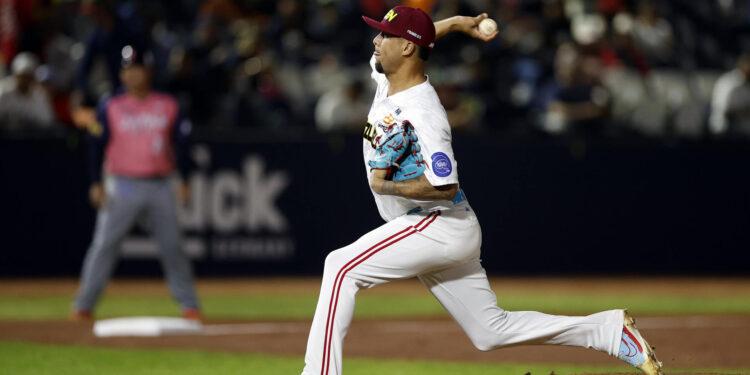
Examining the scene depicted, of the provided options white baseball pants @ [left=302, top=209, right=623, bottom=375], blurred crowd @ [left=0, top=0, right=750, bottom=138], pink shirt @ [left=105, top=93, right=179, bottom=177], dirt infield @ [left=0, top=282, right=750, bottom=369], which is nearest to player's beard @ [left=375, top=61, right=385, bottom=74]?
white baseball pants @ [left=302, top=209, right=623, bottom=375]

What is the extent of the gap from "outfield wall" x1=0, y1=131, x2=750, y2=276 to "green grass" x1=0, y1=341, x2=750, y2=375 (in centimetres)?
522

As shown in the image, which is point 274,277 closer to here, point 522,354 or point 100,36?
point 100,36

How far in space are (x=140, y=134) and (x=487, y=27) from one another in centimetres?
→ 517

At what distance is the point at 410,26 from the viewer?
5.56 m

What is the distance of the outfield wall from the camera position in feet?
46.0

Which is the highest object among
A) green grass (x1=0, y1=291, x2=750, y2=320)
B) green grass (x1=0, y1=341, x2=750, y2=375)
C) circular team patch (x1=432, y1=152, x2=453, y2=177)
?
circular team patch (x1=432, y1=152, x2=453, y2=177)

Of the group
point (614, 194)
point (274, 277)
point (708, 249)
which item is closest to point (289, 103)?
point (274, 277)

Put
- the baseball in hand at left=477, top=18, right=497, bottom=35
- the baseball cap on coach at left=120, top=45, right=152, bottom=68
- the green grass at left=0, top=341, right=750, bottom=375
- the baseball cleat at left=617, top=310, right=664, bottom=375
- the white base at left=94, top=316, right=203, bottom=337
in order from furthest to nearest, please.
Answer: the baseball cap on coach at left=120, top=45, right=152, bottom=68, the white base at left=94, top=316, right=203, bottom=337, the green grass at left=0, top=341, right=750, bottom=375, the baseball in hand at left=477, top=18, right=497, bottom=35, the baseball cleat at left=617, top=310, right=664, bottom=375

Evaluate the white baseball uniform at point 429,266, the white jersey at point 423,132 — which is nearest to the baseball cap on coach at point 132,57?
the white baseball uniform at point 429,266

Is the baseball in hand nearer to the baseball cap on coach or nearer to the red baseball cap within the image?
the red baseball cap

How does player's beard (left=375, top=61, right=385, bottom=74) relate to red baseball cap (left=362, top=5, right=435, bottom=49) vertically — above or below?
below

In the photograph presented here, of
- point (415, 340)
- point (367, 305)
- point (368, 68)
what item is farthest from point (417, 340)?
point (368, 68)

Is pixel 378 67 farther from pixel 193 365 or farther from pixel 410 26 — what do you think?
pixel 193 365

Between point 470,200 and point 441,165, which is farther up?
point 441,165
